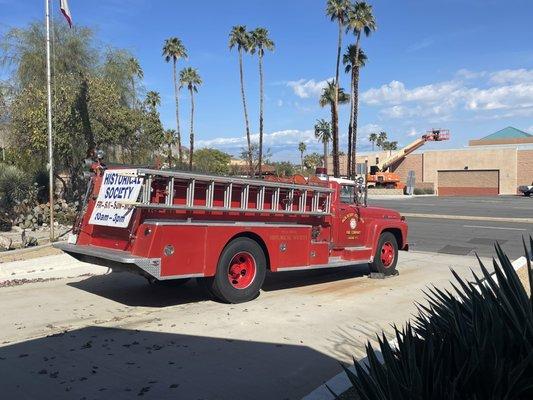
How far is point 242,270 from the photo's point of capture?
27.4 feet

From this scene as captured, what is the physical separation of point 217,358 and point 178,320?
163 cm

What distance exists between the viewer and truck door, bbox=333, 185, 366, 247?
9860mm

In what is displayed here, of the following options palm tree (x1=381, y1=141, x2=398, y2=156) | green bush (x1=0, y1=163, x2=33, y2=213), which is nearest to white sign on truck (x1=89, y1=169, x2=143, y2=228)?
green bush (x1=0, y1=163, x2=33, y2=213)

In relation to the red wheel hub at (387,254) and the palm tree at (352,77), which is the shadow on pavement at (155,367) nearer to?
the red wheel hub at (387,254)

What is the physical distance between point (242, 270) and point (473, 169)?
70.2 m

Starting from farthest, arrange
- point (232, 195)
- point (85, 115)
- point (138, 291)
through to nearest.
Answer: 1. point (85, 115)
2. point (138, 291)
3. point (232, 195)

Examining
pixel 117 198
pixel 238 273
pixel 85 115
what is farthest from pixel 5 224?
pixel 238 273

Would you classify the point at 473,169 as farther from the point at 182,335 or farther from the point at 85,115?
the point at 182,335

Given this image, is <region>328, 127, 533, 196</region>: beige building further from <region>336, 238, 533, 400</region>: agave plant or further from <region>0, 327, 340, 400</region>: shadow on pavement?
<region>336, 238, 533, 400</region>: agave plant

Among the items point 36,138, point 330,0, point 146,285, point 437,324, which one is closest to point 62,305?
point 146,285

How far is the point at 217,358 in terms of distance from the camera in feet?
18.6

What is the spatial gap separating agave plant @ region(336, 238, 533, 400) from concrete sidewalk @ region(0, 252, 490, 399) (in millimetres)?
1864

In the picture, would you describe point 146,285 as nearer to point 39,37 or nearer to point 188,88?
point 39,37

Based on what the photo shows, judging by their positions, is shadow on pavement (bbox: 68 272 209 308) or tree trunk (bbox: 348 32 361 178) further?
tree trunk (bbox: 348 32 361 178)
